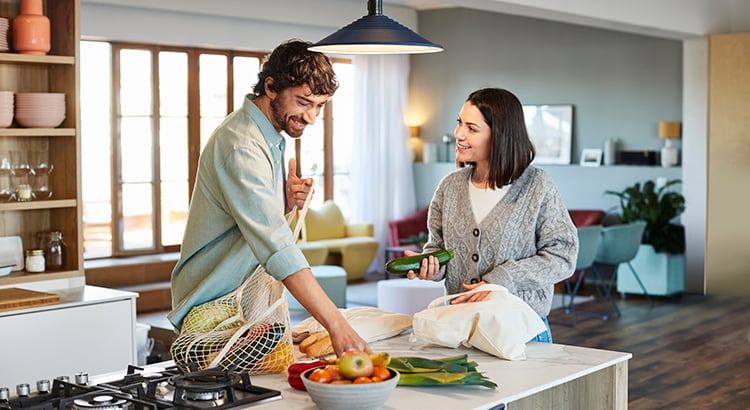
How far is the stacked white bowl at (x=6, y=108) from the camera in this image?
4570 millimetres

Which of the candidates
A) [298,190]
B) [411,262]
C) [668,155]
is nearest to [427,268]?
[411,262]

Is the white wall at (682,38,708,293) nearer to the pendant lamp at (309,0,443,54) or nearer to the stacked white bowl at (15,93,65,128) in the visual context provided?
the stacked white bowl at (15,93,65,128)

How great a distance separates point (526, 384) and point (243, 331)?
0.73m

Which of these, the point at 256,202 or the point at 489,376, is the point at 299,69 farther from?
the point at 489,376

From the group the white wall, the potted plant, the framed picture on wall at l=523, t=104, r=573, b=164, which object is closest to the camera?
the potted plant

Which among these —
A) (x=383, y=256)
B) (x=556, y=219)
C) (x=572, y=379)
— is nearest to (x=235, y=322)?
(x=572, y=379)

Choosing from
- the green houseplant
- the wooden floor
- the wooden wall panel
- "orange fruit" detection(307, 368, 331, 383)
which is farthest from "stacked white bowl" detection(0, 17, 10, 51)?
the wooden wall panel

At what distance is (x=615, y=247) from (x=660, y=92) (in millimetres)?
2315

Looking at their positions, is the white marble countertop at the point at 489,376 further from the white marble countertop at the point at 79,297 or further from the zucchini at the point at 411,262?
the white marble countertop at the point at 79,297

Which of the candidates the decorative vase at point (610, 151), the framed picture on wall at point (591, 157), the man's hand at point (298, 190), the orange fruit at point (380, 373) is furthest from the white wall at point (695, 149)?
the orange fruit at point (380, 373)

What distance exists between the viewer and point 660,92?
407 inches

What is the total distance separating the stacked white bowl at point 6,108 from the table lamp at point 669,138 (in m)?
7.08

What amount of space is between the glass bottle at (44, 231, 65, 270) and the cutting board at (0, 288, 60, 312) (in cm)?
37

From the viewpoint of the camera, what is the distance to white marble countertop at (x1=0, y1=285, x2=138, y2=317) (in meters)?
4.16
